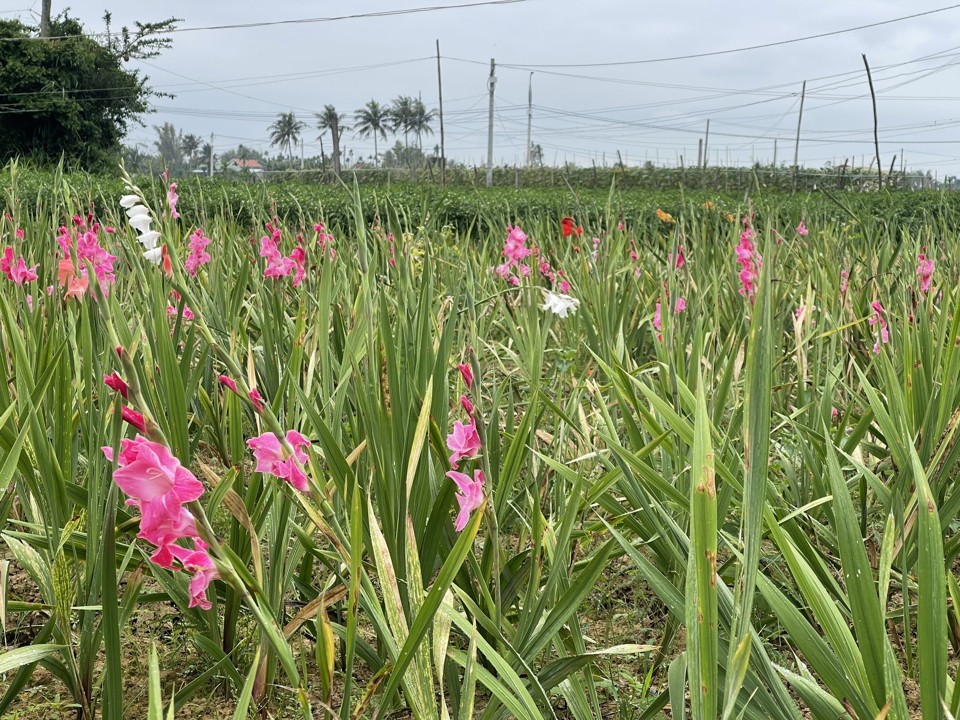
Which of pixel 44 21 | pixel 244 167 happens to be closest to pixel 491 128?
pixel 44 21

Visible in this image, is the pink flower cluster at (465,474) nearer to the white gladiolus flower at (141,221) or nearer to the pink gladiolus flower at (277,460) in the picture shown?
the pink gladiolus flower at (277,460)

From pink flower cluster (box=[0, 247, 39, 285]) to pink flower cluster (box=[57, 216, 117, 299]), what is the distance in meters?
0.08

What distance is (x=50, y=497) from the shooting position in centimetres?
89

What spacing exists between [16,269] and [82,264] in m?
0.59

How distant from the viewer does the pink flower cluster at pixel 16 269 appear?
1679mm

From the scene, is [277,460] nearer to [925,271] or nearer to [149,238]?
[149,238]

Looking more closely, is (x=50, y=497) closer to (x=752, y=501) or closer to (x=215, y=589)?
(x=215, y=589)

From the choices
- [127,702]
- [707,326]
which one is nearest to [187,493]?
[127,702]

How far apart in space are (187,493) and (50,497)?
1.78 feet

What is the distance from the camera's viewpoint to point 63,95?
829 inches

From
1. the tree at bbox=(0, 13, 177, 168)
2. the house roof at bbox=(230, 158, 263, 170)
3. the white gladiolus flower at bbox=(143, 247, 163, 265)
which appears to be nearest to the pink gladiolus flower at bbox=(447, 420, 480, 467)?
the white gladiolus flower at bbox=(143, 247, 163, 265)

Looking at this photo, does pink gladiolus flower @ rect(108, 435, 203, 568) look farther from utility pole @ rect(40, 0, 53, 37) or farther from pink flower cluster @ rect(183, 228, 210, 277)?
utility pole @ rect(40, 0, 53, 37)

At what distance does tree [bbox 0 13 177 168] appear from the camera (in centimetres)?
2166

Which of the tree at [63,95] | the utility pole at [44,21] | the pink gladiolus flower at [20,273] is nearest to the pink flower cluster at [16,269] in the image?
the pink gladiolus flower at [20,273]
